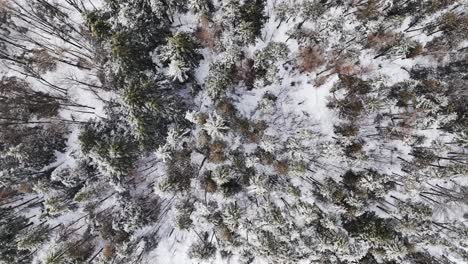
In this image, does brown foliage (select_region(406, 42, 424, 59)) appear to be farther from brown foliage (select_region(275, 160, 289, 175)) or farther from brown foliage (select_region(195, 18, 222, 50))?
brown foliage (select_region(195, 18, 222, 50))

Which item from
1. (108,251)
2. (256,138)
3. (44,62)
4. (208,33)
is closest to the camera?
(108,251)

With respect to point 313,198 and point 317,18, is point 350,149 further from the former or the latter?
point 317,18

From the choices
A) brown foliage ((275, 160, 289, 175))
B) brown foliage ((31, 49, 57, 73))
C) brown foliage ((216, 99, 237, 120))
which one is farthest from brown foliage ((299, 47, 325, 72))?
brown foliage ((31, 49, 57, 73))

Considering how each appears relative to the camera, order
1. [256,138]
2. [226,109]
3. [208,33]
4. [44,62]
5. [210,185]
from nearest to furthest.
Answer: [226,109]
[210,185]
[208,33]
[44,62]
[256,138]

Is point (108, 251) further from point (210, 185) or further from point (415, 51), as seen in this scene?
point (415, 51)

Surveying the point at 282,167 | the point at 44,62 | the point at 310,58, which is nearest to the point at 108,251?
the point at 282,167

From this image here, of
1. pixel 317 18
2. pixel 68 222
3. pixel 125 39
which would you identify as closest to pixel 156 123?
pixel 125 39

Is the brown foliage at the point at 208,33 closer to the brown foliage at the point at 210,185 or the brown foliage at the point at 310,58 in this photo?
the brown foliage at the point at 310,58

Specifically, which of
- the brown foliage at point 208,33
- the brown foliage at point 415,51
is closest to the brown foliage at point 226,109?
the brown foliage at point 208,33
